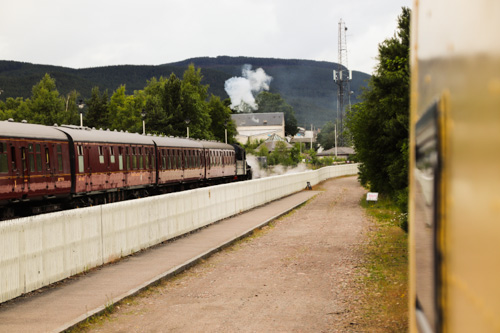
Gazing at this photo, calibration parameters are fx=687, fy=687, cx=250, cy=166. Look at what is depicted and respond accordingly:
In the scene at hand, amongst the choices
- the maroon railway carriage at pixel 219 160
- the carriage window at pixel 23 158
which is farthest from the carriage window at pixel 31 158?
the maroon railway carriage at pixel 219 160

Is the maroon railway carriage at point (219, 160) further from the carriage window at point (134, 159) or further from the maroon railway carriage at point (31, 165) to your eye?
the maroon railway carriage at point (31, 165)

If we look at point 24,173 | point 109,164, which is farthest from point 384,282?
point 109,164

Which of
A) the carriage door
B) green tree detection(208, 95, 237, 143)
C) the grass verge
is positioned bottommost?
the grass verge

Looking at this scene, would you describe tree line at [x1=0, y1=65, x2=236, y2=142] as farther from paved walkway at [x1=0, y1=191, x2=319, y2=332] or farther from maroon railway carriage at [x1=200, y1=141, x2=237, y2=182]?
paved walkway at [x1=0, y1=191, x2=319, y2=332]

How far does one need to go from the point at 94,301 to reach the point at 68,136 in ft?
55.8

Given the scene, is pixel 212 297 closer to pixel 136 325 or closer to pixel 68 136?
pixel 136 325

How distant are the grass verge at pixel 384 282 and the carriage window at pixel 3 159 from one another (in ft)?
36.1

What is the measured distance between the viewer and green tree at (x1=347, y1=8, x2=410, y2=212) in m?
27.1

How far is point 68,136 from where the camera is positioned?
26469 mm

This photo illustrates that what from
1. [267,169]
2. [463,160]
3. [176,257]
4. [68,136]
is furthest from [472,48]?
[267,169]

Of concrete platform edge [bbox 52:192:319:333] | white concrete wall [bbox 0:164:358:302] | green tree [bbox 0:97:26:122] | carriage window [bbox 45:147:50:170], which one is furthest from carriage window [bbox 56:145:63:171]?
green tree [bbox 0:97:26:122]

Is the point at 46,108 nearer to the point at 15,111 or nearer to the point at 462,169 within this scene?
the point at 15,111

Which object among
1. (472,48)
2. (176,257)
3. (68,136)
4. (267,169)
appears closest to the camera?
(472,48)

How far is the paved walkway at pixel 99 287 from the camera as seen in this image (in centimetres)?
913
